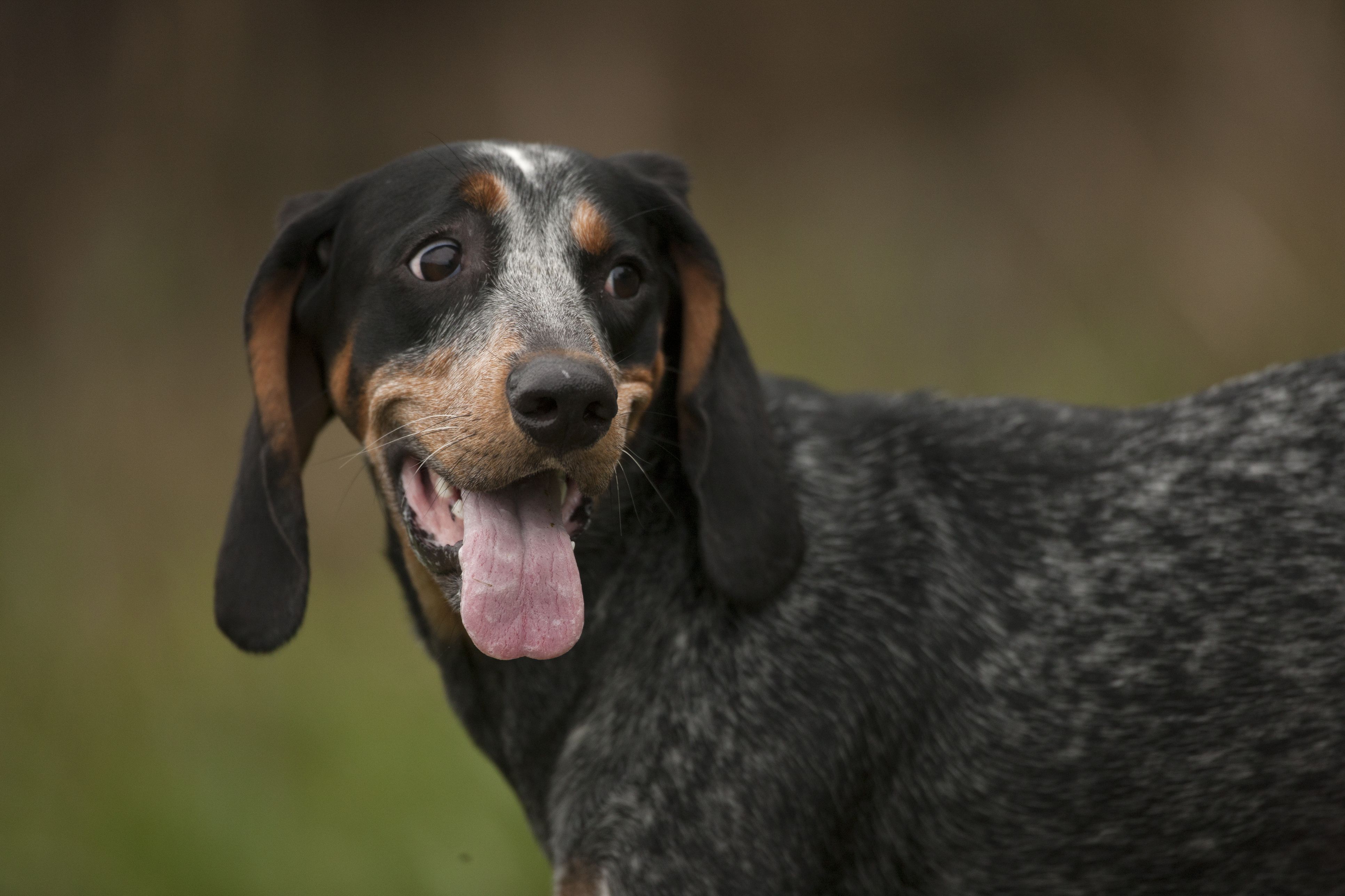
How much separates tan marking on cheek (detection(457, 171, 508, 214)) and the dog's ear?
1.51 ft

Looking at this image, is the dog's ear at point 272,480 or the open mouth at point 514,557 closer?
the open mouth at point 514,557

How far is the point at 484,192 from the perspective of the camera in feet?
11.0

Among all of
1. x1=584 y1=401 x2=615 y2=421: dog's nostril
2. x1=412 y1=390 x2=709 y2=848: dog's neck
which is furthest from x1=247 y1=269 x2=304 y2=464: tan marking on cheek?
x1=584 y1=401 x2=615 y2=421: dog's nostril

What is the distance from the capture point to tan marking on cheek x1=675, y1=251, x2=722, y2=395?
3549 mm

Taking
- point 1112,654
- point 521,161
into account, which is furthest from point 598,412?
point 1112,654

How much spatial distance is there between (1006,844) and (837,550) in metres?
0.89

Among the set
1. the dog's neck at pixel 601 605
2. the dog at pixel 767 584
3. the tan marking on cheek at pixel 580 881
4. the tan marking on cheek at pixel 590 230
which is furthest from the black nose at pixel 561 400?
the tan marking on cheek at pixel 580 881

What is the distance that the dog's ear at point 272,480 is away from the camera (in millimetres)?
3516

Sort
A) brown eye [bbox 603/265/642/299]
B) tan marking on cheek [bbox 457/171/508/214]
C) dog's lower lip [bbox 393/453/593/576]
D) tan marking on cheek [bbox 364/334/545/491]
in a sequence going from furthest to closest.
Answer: brown eye [bbox 603/265/642/299] < tan marking on cheek [bbox 457/171/508/214] < dog's lower lip [bbox 393/453/593/576] < tan marking on cheek [bbox 364/334/545/491]

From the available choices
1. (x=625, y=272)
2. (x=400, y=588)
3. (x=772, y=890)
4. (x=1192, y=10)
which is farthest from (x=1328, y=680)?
(x=1192, y=10)

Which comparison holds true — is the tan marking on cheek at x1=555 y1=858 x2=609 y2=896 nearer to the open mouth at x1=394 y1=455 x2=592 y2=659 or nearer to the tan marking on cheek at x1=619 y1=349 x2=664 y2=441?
the open mouth at x1=394 y1=455 x2=592 y2=659

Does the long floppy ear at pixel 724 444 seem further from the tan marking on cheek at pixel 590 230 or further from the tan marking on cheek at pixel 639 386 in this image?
the tan marking on cheek at pixel 590 230

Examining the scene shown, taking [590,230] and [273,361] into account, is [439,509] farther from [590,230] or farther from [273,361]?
[590,230]

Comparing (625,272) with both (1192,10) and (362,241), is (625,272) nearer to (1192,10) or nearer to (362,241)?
(362,241)
